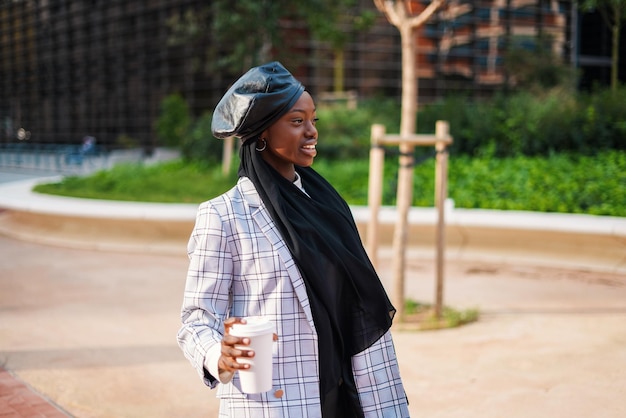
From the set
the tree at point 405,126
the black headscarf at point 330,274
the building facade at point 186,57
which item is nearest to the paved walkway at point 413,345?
the tree at point 405,126

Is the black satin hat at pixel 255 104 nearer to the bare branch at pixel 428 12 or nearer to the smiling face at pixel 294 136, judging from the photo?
the smiling face at pixel 294 136

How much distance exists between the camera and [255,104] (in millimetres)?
2232

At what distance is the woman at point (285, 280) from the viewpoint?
7.18ft

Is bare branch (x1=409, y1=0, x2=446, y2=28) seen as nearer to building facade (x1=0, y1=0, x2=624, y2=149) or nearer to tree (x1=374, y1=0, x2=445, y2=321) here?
tree (x1=374, y1=0, x2=445, y2=321)

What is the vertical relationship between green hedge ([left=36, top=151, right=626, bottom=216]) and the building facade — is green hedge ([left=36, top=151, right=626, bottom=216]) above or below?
below

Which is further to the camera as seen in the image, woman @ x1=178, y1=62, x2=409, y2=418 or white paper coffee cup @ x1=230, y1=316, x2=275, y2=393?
woman @ x1=178, y1=62, x2=409, y2=418

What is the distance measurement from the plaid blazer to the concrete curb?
698 centimetres

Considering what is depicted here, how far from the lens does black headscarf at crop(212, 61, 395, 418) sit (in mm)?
2238

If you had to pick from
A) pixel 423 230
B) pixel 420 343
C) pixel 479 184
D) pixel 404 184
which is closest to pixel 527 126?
pixel 479 184

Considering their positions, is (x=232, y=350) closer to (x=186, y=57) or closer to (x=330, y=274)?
(x=330, y=274)

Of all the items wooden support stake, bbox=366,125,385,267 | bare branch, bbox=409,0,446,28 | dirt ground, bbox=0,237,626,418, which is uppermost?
bare branch, bbox=409,0,446,28

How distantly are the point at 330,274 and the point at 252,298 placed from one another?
0.78 ft

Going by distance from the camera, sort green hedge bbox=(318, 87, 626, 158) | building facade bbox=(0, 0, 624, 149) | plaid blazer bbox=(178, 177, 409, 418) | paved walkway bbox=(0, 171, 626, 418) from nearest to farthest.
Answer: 1. plaid blazer bbox=(178, 177, 409, 418)
2. paved walkway bbox=(0, 171, 626, 418)
3. green hedge bbox=(318, 87, 626, 158)
4. building facade bbox=(0, 0, 624, 149)

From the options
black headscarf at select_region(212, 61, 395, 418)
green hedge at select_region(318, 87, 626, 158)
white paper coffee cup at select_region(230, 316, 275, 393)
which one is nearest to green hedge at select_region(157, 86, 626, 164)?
green hedge at select_region(318, 87, 626, 158)
